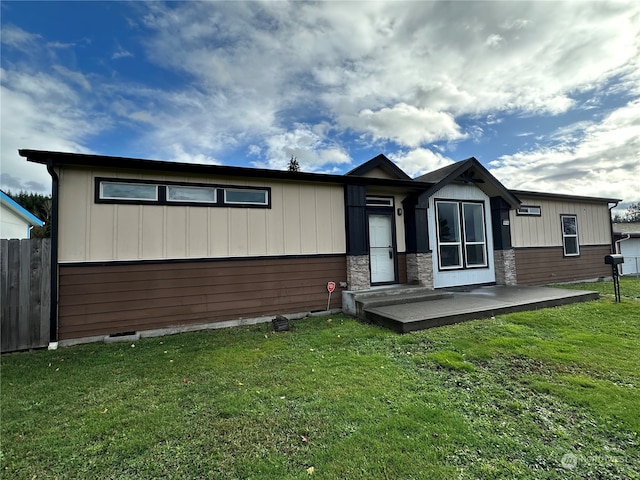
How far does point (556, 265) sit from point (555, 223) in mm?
→ 1559

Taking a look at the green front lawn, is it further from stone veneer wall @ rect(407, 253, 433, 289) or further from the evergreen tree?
the evergreen tree

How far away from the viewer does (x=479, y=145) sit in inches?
480

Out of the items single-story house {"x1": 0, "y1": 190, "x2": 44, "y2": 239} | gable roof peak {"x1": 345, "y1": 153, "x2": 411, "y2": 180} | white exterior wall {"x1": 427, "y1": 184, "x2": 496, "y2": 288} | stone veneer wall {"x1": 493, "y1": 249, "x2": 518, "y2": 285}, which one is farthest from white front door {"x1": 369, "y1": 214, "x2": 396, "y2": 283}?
single-story house {"x1": 0, "y1": 190, "x2": 44, "y2": 239}

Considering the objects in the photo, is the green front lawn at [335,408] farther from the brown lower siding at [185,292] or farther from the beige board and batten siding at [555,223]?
the beige board and batten siding at [555,223]

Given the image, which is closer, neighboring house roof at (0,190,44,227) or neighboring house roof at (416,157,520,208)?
neighboring house roof at (416,157,520,208)

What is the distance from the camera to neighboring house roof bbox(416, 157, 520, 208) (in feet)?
27.7

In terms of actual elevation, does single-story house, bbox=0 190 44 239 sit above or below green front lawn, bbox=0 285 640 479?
above

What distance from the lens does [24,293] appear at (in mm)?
4844

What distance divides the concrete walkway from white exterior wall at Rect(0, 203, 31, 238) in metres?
13.1

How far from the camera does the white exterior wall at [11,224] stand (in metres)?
10.4

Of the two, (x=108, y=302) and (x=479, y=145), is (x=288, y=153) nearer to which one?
(x=479, y=145)

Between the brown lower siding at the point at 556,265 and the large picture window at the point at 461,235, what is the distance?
177 cm

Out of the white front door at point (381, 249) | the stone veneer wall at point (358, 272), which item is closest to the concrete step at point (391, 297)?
the stone veneer wall at point (358, 272)

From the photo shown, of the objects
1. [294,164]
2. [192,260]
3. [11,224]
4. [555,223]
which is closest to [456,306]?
[192,260]
